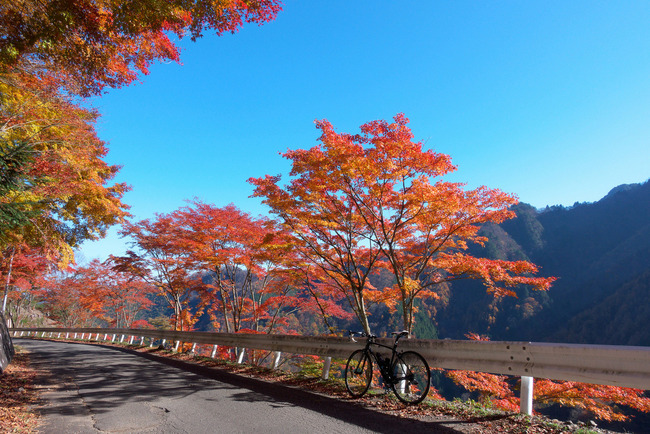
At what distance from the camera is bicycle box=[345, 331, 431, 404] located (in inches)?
177

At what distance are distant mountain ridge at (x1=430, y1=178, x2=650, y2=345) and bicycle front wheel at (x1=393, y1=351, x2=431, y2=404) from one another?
61792 mm

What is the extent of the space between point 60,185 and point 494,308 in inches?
3064

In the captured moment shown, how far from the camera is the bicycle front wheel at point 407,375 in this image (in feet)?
14.4

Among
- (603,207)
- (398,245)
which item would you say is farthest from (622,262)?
(398,245)

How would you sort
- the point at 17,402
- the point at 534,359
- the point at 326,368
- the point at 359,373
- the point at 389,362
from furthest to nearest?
1. the point at 326,368
2. the point at 359,373
3. the point at 389,362
4. the point at 17,402
5. the point at 534,359

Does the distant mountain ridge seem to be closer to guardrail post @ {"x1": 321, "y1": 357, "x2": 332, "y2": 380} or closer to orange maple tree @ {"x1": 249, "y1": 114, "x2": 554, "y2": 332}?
orange maple tree @ {"x1": 249, "y1": 114, "x2": 554, "y2": 332}

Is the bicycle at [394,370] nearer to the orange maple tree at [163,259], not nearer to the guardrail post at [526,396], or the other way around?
the guardrail post at [526,396]

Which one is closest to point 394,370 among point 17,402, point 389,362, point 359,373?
point 389,362

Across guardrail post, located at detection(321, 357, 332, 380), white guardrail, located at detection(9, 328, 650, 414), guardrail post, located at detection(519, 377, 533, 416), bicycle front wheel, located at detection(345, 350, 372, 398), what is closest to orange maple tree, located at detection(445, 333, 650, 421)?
guardrail post, located at detection(321, 357, 332, 380)

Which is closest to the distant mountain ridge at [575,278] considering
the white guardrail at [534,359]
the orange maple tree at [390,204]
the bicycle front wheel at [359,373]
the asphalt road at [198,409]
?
the orange maple tree at [390,204]

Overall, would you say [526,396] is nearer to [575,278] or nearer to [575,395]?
[575,395]

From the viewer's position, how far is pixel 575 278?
78.8 m

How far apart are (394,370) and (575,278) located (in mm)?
94873

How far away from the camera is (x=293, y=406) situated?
432 centimetres
